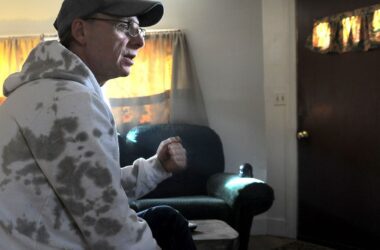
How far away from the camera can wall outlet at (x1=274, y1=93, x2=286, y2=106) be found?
320cm

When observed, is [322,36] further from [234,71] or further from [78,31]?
[78,31]

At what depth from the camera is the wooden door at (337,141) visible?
2.72m

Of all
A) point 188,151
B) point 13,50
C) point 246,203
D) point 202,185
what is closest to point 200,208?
point 246,203

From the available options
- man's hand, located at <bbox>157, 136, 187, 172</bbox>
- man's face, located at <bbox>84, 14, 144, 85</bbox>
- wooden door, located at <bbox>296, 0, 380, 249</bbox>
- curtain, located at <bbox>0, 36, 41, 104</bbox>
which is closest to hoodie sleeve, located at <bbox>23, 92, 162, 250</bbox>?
man's face, located at <bbox>84, 14, 144, 85</bbox>

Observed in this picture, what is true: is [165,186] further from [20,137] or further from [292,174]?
[20,137]

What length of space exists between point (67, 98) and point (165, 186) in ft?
7.93

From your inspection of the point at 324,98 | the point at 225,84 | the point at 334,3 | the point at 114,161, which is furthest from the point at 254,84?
the point at 114,161

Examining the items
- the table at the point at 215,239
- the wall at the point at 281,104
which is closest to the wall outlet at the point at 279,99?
the wall at the point at 281,104

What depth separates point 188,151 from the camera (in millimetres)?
3244

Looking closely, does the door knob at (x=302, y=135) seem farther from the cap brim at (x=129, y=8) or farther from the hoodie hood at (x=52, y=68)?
the hoodie hood at (x=52, y=68)

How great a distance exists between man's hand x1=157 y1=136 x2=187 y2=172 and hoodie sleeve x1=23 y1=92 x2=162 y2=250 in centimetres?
46

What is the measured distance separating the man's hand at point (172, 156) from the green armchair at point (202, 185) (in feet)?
4.34

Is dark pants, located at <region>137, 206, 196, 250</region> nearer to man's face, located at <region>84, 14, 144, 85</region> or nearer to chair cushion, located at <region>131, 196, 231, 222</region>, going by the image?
man's face, located at <region>84, 14, 144, 85</region>

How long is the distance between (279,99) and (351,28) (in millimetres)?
728
